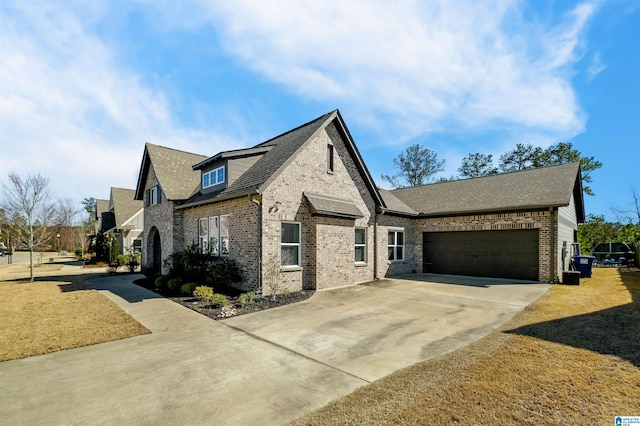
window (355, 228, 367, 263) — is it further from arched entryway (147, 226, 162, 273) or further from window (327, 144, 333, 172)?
arched entryway (147, 226, 162, 273)

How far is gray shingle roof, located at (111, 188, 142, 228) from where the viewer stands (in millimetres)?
29156

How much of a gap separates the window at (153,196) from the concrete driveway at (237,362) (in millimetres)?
9991

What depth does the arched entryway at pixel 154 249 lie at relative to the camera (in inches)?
746

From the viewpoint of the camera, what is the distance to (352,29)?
902 cm

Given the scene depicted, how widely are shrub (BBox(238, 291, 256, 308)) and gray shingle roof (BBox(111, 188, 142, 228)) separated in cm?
2425

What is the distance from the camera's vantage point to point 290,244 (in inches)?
455

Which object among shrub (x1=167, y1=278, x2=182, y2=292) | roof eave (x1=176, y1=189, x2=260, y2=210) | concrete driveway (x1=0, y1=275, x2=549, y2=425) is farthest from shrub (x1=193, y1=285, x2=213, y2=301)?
roof eave (x1=176, y1=189, x2=260, y2=210)

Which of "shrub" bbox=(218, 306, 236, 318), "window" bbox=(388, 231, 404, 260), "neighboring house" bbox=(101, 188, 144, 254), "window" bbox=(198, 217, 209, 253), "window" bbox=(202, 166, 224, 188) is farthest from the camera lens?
"neighboring house" bbox=(101, 188, 144, 254)

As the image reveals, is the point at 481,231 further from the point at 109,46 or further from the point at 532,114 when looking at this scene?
the point at 109,46

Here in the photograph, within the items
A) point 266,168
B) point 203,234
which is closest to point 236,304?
point 266,168

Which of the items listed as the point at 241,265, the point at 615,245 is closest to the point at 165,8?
the point at 241,265

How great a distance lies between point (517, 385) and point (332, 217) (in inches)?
349

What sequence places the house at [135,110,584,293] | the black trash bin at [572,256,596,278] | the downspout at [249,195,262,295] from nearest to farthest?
the downspout at [249,195,262,295]
the house at [135,110,584,293]
the black trash bin at [572,256,596,278]

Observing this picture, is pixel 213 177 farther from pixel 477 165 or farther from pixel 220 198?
pixel 477 165
